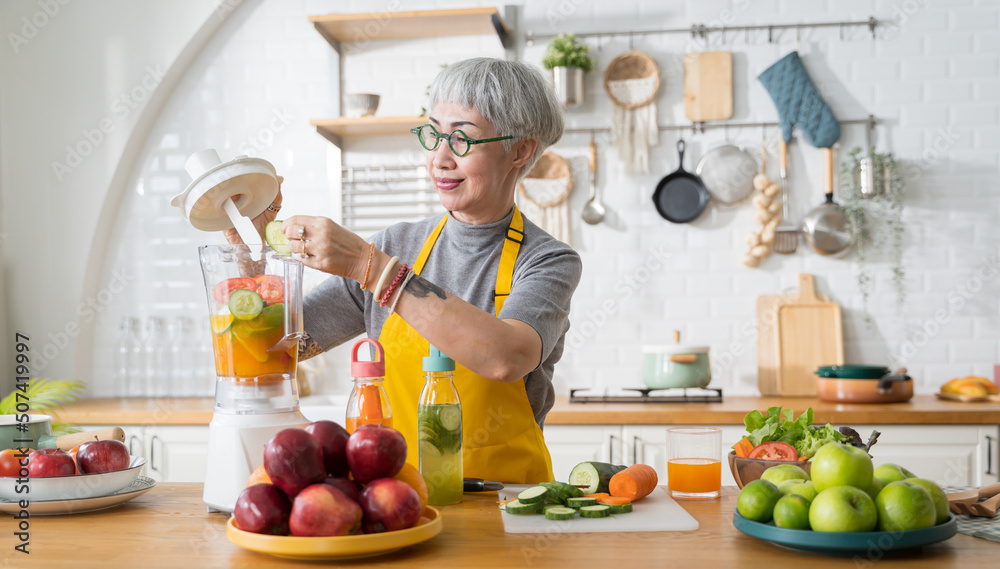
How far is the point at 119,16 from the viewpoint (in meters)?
3.85

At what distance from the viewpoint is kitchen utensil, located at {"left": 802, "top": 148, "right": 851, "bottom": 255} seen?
3.64 meters

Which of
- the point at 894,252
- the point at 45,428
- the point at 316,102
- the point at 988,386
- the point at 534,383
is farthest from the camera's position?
the point at 316,102

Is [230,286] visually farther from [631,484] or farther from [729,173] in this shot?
[729,173]

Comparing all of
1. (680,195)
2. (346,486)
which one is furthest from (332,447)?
(680,195)

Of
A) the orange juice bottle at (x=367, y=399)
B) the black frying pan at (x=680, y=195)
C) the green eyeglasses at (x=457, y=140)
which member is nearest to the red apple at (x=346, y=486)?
the orange juice bottle at (x=367, y=399)

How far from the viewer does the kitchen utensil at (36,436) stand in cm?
150

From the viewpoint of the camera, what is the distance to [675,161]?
379 centimetres

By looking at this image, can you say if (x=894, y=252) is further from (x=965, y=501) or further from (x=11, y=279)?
(x=11, y=279)

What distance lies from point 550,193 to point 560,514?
2637 mm

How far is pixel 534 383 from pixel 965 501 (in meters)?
0.84

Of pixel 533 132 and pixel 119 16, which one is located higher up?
pixel 119 16

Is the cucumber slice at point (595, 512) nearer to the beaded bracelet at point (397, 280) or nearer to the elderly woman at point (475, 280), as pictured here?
the elderly woman at point (475, 280)

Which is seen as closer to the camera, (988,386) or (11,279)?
(988,386)

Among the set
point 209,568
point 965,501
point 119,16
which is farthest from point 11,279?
point 965,501
